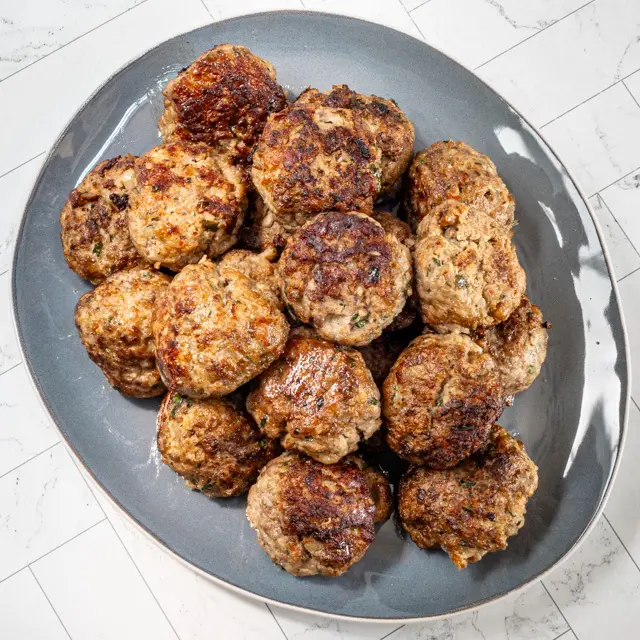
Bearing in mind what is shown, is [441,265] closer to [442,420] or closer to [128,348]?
[442,420]

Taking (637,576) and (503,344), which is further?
(637,576)

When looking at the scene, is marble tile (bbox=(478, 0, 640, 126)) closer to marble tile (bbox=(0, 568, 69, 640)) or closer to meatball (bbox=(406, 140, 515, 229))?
meatball (bbox=(406, 140, 515, 229))

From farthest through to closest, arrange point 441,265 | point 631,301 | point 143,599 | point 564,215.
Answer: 1. point 631,301
2. point 143,599
3. point 564,215
4. point 441,265

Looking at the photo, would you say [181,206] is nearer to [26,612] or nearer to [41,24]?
[41,24]

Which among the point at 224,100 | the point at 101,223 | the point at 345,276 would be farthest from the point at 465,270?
the point at 101,223

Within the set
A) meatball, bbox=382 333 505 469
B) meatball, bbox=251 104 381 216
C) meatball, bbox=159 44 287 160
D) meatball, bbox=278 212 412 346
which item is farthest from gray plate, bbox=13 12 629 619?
meatball, bbox=278 212 412 346

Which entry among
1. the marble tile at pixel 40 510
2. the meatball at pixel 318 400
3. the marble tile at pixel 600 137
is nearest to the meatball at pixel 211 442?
the meatball at pixel 318 400

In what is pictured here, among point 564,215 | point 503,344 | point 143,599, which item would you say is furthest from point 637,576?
point 143,599
